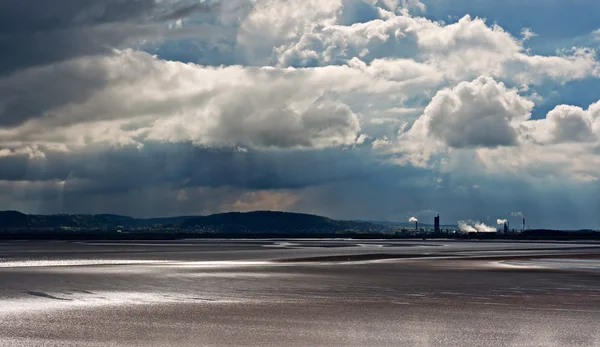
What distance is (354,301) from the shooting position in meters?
40.3

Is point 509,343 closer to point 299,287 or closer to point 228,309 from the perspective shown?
point 228,309

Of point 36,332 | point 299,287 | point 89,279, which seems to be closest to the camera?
point 36,332

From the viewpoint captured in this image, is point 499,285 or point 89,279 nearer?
point 499,285

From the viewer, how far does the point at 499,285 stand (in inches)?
2004

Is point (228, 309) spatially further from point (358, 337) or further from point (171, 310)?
point (358, 337)

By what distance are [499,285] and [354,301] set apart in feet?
48.8

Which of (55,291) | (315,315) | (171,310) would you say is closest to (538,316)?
(315,315)

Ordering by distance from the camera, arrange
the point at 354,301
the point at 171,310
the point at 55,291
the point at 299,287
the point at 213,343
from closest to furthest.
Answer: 1. the point at 213,343
2. the point at 171,310
3. the point at 354,301
4. the point at 55,291
5. the point at 299,287

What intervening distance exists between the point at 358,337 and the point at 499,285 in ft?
83.7

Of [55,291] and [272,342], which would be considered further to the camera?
[55,291]

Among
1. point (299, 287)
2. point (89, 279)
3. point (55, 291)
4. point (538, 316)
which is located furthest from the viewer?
point (89, 279)

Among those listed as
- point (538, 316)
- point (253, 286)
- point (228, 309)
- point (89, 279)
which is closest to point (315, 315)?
point (228, 309)

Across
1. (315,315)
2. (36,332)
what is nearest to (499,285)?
(315,315)

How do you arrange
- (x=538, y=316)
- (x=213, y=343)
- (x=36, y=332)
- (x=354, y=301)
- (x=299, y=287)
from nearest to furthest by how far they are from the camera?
(x=213, y=343), (x=36, y=332), (x=538, y=316), (x=354, y=301), (x=299, y=287)
